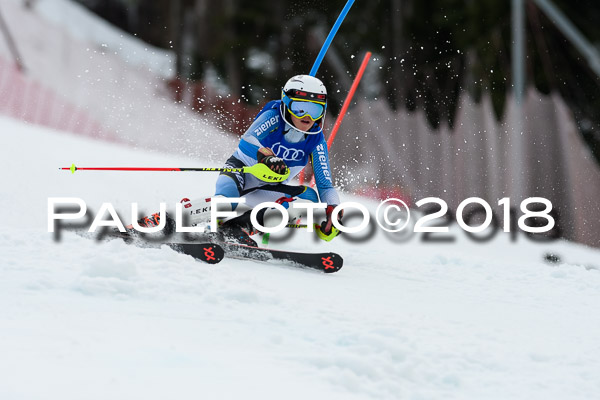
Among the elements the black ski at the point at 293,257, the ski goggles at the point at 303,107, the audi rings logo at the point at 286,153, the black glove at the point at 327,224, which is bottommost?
the black ski at the point at 293,257

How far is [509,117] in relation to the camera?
11.1 meters

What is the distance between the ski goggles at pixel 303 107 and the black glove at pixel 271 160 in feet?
1.13

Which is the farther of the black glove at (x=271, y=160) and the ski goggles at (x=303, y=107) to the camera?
the ski goggles at (x=303, y=107)

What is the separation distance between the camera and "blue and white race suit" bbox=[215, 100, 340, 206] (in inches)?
238

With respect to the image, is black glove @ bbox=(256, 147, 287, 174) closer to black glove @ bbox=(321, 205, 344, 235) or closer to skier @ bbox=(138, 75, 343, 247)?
skier @ bbox=(138, 75, 343, 247)

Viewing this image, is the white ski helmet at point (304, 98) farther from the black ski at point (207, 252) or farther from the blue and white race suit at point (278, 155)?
the black ski at point (207, 252)

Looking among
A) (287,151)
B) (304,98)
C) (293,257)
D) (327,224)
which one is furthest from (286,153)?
(293,257)

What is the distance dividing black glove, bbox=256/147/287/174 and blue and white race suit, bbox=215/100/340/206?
0.71ft

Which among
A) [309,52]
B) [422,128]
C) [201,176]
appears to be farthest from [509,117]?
[309,52]

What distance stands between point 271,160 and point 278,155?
44 cm

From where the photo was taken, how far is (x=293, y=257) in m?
5.79

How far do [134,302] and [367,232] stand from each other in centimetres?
568

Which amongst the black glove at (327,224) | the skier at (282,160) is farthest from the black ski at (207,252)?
the black glove at (327,224)

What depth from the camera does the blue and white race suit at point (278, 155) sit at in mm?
6039
